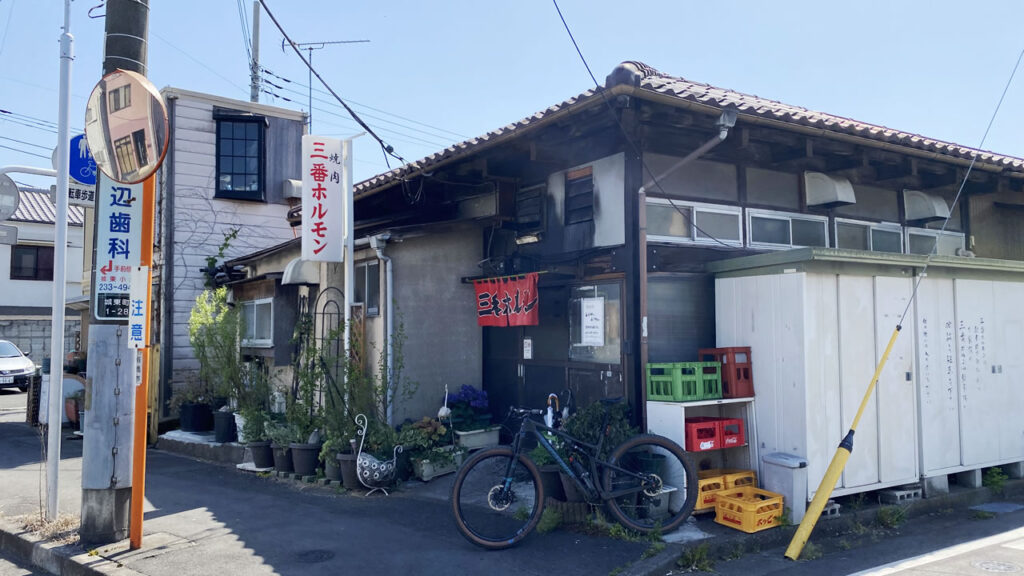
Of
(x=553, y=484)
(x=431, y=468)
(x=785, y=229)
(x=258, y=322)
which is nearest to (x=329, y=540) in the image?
(x=553, y=484)

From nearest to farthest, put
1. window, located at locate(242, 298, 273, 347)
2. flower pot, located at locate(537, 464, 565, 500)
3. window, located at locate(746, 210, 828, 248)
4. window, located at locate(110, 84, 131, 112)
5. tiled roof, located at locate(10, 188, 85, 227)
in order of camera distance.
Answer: window, located at locate(110, 84, 131, 112) < flower pot, located at locate(537, 464, 565, 500) < window, located at locate(746, 210, 828, 248) < window, located at locate(242, 298, 273, 347) < tiled roof, located at locate(10, 188, 85, 227)

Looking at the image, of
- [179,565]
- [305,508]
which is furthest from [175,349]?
[179,565]

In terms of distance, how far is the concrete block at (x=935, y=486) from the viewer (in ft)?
24.9

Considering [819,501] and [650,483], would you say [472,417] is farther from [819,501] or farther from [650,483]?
[819,501]

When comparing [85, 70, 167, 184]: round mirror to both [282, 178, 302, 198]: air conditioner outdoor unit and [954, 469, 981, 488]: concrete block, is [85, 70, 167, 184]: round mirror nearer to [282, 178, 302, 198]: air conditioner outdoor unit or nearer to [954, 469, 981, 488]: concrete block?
[954, 469, 981, 488]: concrete block

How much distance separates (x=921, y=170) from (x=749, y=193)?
8.80 feet

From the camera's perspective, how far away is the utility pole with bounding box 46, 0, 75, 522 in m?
7.23

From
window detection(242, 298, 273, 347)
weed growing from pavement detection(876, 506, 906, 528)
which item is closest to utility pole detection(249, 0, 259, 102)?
window detection(242, 298, 273, 347)

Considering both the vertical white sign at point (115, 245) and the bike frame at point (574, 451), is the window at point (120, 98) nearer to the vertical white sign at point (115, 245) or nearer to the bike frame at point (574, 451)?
the vertical white sign at point (115, 245)

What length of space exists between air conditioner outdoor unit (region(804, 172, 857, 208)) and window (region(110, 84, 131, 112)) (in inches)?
316

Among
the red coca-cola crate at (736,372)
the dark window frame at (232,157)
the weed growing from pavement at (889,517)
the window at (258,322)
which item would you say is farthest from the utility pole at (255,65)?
the weed growing from pavement at (889,517)

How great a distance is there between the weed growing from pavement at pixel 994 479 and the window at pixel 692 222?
4.03 metres

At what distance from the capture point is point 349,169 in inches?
381

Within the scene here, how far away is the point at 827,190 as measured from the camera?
927 centimetres
